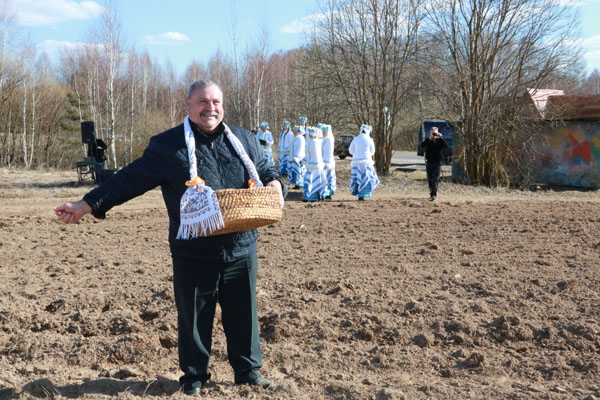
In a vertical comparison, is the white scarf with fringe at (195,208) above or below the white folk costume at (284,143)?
below

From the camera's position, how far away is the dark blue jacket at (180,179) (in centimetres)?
331

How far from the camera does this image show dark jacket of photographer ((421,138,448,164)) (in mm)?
13117

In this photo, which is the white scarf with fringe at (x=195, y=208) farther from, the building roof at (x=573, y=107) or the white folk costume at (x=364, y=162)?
the building roof at (x=573, y=107)

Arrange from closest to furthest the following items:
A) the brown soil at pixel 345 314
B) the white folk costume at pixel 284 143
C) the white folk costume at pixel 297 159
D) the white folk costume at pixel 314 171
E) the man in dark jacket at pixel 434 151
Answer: the brown soil at pixel 345 314, the man in dark jacket at pixel 434 151, the white folk costume at pixel 314 171, the white folk costume at pixel 297 159, the white folk costume at pixel 284 143

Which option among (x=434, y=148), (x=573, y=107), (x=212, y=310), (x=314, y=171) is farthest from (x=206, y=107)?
(x=573, y=107)

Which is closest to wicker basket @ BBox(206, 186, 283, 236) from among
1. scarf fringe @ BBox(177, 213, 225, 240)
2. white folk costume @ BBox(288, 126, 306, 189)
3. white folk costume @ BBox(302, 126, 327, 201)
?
scarf fringe @ BBox(177, 213, 225, 240)

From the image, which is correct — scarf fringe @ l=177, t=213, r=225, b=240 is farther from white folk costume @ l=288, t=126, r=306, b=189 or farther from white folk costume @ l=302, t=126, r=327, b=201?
white folk costume @ l=288, t=126, r=306, b=189

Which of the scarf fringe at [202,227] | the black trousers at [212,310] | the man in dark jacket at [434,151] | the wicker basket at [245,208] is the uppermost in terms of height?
the man in dark jacket at [434,151]

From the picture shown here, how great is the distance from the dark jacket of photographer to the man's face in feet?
33.7

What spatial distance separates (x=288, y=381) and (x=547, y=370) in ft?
6.04

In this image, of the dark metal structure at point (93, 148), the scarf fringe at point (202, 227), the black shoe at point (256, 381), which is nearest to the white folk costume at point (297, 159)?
the dark metal structure at point (93, 148)

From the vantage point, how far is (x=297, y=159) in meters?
16.8

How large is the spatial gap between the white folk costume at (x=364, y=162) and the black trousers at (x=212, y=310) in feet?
36.0

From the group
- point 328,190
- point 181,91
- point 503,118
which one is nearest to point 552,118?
point 503,118
